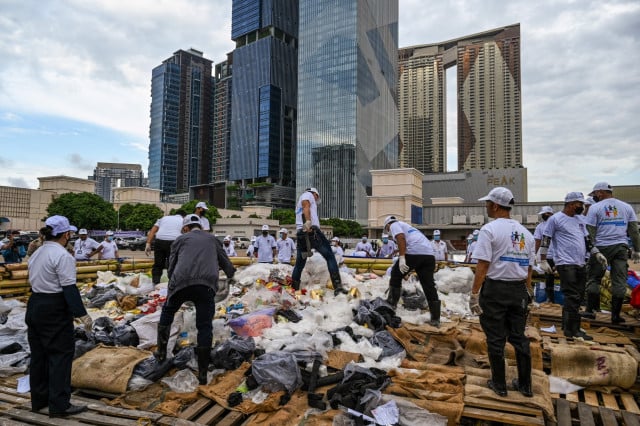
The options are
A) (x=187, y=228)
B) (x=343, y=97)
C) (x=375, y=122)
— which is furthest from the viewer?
(x=375, y=122)

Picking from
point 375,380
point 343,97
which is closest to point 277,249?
point 375,380

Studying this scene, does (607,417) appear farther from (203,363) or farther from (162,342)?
(162,342)

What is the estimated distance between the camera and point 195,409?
3.01 m

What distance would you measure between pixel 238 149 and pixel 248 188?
1441 centimetres

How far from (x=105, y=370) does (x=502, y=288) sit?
380 cm

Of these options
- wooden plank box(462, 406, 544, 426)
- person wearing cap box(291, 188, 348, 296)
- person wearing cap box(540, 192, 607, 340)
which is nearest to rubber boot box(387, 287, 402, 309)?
person wearing cap box(291, 188, 348, 296)

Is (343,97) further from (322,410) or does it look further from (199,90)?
(322,410)

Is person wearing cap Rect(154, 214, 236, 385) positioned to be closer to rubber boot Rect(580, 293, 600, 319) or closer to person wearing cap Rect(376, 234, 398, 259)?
rubber boot Rect(580, 293, 600, 319)

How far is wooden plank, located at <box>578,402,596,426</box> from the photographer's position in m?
2.71

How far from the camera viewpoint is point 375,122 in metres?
95.4

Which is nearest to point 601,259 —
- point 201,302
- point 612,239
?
point 612,239

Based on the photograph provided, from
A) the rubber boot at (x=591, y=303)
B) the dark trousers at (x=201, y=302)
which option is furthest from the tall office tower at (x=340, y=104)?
the dark trousers at (x=201, y=302)

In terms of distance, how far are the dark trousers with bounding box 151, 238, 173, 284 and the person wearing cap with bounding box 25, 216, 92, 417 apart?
3.29m

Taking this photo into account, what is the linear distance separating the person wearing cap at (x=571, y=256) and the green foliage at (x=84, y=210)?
52191 millimetres
